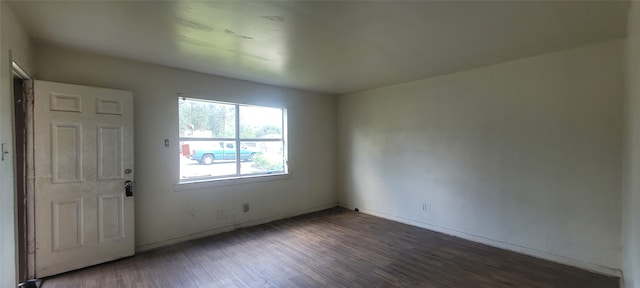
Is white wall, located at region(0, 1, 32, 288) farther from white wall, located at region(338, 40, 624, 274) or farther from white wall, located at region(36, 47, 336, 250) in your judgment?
white wall, located at region(338, 40, 624, 274)

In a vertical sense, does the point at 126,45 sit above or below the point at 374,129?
above

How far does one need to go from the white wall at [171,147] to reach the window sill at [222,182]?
6 centimetres

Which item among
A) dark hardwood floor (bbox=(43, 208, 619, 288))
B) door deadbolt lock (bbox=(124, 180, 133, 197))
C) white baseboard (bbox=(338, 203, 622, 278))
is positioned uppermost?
door deadbolt lock (bbox=(124, 180, 133, 197))

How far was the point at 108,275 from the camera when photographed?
2.83 meters

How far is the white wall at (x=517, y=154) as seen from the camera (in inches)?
112

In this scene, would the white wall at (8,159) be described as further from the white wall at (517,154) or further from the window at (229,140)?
the white wall at (517,154)

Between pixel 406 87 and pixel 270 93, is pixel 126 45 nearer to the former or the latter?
pixel 270 93

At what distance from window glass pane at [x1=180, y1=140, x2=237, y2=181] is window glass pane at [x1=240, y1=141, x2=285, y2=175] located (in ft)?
0.68

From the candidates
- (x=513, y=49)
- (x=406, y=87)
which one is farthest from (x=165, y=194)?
(x=513, y=49)

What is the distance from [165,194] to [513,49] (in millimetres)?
4627

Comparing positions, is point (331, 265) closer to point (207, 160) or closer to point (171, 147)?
point (207, 160)

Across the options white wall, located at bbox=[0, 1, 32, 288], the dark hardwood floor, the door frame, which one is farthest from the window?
white wall, located at bbox=[0, 1, 32, 288]

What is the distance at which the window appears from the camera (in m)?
3.94

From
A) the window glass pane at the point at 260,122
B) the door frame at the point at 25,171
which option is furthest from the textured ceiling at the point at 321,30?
the window glass pane at the point at 260,122
